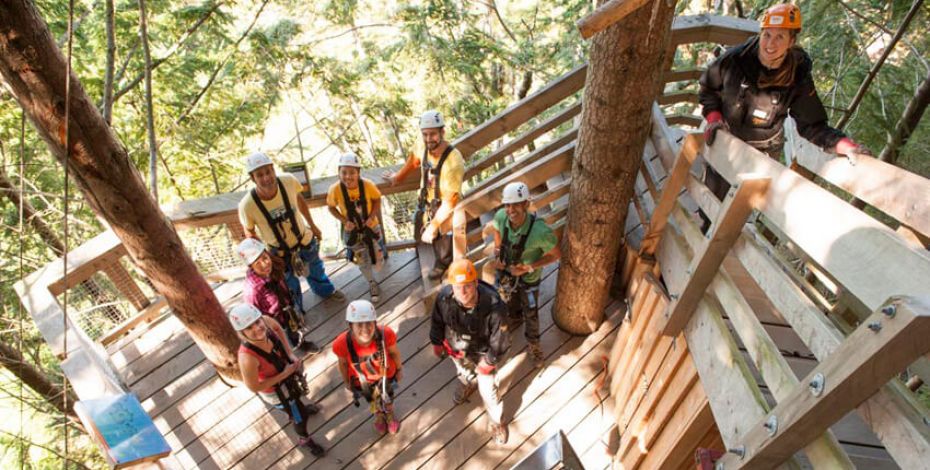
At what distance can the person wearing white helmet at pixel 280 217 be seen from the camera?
A: 421cm

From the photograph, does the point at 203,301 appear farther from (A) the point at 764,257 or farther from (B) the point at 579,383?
(A) the point at 764,257

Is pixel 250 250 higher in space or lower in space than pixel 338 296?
higher

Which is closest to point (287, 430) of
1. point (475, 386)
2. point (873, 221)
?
point (475, 386)

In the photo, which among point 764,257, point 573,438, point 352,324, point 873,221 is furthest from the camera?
point 573,438

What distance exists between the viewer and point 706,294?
2.84m

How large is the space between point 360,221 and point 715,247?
129 inches

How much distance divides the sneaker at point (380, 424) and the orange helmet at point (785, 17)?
13.7ft

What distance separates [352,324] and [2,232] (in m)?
9.33

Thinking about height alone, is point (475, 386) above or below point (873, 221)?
below

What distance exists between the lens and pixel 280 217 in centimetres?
442

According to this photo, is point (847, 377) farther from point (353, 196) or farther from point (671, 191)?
point (353, 196)

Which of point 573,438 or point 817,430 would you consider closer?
point 817,430

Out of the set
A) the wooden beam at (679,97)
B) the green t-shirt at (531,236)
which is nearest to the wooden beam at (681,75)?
the wooden beam at (679,97)

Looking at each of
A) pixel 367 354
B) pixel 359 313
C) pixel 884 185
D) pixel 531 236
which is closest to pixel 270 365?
pixel 367 354
